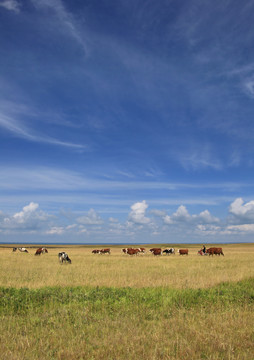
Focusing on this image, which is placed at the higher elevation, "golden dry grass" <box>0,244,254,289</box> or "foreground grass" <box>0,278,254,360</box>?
"foreground grass" <box>0,278,254,360</box>

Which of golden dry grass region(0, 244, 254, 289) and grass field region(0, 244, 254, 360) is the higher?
grass field region(0, 244, 254, 360)

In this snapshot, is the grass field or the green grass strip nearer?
the grass field

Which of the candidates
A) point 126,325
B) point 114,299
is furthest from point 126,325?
point 114,299

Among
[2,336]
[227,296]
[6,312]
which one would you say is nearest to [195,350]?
[2,336]

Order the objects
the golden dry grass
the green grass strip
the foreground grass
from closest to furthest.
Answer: the foreground grass, the green grass strip, the golden dry grass

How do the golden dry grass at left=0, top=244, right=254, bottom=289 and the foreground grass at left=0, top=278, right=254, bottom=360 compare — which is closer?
the foreground grass at left=0, top=278, right=254, bottom=360

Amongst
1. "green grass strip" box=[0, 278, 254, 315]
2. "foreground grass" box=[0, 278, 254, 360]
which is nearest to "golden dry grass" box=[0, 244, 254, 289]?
"green grass strip" box=[0, 278, 254, 315]

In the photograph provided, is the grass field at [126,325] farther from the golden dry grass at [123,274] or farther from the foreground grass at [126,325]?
the golden dry grass at [123,274]

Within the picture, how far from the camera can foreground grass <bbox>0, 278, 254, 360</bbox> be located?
580 centimetres

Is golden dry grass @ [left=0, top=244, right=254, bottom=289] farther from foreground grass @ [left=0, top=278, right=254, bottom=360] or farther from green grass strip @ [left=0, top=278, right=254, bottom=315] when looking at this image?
foreground grass @ [left=0, top=278, right=254, bottom=360]

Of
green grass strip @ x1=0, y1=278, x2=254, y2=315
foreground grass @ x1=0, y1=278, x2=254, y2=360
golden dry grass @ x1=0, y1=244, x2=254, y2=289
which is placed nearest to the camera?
foreground grass @ x1=0, y1=278, x2=254, y2=360

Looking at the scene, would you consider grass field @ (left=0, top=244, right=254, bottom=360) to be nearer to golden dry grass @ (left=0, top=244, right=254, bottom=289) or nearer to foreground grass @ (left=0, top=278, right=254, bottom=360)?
foreground grass @ (left=0, top=278, right=254, bottom=360)

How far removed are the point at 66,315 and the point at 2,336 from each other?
6.65 ft

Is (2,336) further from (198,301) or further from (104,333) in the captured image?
(198,301)
